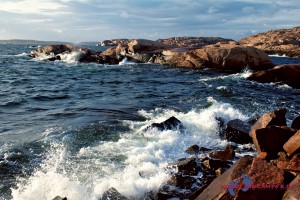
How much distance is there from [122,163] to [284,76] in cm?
2000

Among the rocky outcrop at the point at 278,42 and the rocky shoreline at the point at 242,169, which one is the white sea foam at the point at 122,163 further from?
the rocky outcrop at the point at 278,42

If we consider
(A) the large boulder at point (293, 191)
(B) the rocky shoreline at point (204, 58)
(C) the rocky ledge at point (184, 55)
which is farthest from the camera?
(C) the rocky ledge at point (184, 55)

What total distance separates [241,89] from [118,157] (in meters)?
14.9

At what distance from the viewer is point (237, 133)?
11.0 metres

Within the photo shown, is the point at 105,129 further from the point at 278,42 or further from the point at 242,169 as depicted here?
the point at 278,42

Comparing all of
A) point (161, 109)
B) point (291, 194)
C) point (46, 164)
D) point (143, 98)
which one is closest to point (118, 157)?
point (46, 164)

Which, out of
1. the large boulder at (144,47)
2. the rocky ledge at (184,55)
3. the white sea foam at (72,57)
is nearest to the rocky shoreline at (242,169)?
the rocky ledge at (184,55)

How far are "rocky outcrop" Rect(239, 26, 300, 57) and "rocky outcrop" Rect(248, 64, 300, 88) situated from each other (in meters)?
55.1

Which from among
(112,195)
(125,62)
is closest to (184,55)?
(125,62)

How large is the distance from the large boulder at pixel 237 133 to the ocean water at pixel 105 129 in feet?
1.74

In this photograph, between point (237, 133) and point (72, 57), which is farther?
point (72, 57)

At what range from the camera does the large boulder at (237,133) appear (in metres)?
10.9

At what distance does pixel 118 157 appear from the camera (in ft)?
30.8

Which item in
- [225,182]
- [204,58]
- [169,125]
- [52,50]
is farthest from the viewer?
[52,50]
